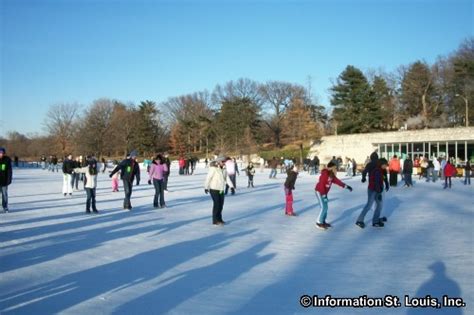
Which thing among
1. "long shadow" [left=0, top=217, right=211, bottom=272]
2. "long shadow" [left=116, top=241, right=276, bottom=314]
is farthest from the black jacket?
"long shadow" [left=116, top=241, right=276, bottom=314]

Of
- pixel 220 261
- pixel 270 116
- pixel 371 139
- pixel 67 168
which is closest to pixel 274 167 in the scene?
pixel 67 168

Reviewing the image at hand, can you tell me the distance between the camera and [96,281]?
5484 mm

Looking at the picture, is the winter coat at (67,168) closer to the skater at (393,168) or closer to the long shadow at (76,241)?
the long shadow at (76,241)

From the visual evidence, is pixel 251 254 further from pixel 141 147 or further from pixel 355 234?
pixel 141 147

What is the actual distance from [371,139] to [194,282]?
4423 centimetres

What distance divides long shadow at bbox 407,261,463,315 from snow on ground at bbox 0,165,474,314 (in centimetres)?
1

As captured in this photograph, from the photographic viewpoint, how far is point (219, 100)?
8244cm

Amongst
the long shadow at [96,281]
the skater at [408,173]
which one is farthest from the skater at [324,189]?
the skater at [408,173]

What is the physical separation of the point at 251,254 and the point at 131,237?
2.59 metres

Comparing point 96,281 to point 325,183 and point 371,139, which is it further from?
point 371,139

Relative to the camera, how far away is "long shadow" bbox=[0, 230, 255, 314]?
15.3 ft

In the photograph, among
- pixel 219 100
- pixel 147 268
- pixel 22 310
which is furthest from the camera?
pixel 219 100

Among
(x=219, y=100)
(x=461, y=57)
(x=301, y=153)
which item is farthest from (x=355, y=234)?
(x=219, y=100)

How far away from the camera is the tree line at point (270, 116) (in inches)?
2197
